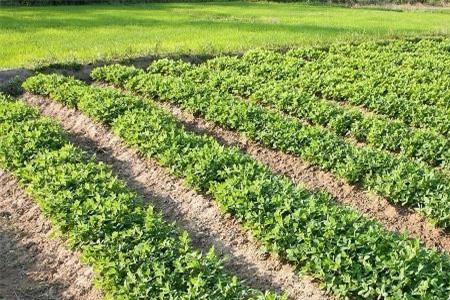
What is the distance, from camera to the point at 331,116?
12.4 m

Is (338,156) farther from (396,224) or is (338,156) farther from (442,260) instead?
(442,260)

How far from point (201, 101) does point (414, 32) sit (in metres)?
15.8

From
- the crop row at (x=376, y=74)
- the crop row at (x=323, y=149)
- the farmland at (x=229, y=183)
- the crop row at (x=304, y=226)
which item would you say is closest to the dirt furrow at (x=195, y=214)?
the farmland at (x=229, y=183)

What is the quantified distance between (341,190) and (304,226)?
2539 mm

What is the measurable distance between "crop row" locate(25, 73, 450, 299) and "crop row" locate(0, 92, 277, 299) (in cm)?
92

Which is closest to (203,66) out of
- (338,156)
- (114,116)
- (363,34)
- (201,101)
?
(201,101)

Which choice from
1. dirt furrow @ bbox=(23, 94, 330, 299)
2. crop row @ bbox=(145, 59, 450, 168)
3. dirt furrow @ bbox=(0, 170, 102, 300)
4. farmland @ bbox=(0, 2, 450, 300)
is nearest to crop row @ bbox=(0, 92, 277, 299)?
farmland @ bbox=(0, 2, 450, 300)

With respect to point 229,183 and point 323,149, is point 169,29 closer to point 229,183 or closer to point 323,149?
point 323,149

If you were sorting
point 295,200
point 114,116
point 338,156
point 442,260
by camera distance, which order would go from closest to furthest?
point 442,260, point 295,200, point 338,156, point 114,116

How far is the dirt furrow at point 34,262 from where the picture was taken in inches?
283

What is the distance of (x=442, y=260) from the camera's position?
22.1 feet

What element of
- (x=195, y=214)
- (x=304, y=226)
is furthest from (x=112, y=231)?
(x=304, y=226)

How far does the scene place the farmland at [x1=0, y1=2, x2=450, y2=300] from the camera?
21.9 ft

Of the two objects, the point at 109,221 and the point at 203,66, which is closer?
the point at 109,221
